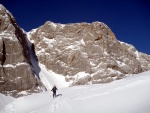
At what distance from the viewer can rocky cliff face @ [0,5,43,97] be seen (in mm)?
84125

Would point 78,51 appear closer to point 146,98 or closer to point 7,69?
point 7,69

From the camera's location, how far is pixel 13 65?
299 ft

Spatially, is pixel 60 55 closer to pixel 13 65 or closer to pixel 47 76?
pixel 47 76

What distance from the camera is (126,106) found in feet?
50.3

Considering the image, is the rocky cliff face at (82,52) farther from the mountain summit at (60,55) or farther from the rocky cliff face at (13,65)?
the rocky cliff face at (13,65)

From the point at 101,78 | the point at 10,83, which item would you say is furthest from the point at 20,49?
the point at 101,78

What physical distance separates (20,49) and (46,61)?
74.1 feet

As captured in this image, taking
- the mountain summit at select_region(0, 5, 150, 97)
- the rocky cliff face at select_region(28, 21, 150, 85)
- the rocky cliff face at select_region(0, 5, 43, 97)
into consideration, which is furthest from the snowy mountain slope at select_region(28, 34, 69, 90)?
the rocky cliff face at select_region(0, 5, 43, 97)

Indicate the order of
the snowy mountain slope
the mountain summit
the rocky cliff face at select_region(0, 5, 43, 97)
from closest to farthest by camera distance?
the rocky cliff face at select_region(0, 5, 43, 97) → the mountain summit → the snowy mountain slope

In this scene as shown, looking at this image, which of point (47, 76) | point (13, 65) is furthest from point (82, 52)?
point (13, 65)

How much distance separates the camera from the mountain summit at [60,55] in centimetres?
8844

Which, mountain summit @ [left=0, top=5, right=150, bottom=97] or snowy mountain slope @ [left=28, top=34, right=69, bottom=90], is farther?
snowy mountain slope @ [left=28, top=34, right=69, bottom=90]

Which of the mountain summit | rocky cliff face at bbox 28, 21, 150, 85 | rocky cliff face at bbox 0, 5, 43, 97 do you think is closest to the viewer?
rocky cliff face at bbox 0, 5, 43, 97

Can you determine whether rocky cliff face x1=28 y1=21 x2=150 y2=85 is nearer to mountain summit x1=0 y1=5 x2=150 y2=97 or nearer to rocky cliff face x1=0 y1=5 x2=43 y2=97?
mountain summit x1=0 y1=5 x2=150 y2=97
